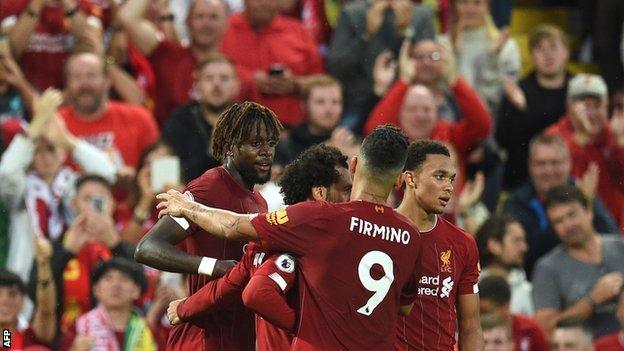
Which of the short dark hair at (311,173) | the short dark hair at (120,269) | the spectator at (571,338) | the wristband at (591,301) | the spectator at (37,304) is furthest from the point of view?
the wristband at (591,301)

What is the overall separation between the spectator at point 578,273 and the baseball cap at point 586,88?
1.37 meters

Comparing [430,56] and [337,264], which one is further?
[430,56]

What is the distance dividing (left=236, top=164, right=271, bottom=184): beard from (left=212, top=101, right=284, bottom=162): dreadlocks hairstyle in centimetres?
12

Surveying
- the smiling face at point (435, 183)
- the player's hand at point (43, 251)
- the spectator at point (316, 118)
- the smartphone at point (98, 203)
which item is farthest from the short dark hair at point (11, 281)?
the smiling face at point (435, 183)

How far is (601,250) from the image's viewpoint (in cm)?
1266

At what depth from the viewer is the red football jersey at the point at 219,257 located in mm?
7973

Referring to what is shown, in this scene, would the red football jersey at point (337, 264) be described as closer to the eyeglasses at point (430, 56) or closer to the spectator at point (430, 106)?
the spectator at point (430, 106)

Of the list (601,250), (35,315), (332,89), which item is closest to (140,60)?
(332,89)

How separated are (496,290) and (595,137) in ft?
9.12

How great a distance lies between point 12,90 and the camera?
12.9 meters

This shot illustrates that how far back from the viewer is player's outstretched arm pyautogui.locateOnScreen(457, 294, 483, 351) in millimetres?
8508

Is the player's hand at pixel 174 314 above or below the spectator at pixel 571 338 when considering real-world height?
below

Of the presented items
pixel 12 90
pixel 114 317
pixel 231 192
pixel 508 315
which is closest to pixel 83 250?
pixel 114 317

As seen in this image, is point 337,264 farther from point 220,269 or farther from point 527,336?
point 527,336
